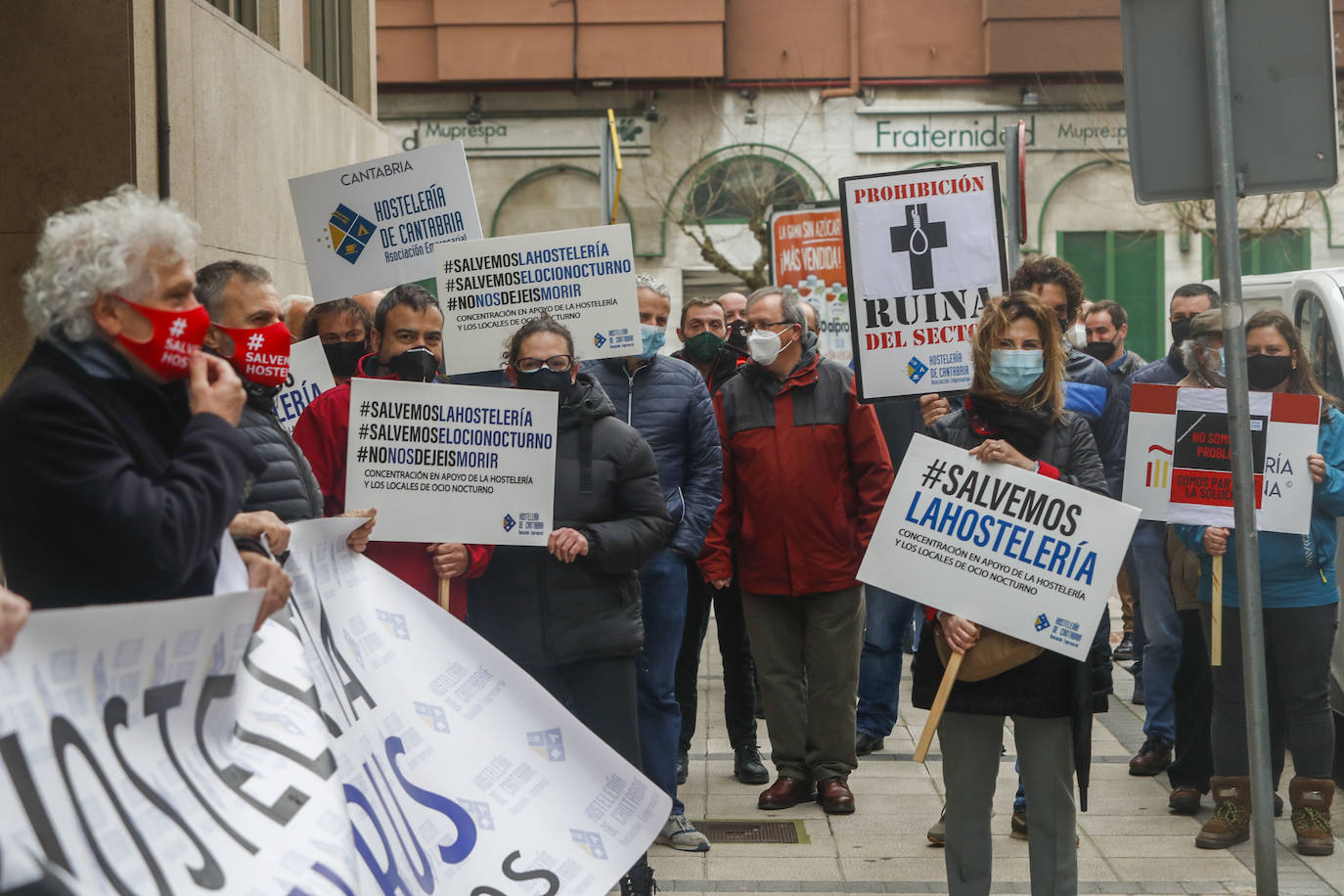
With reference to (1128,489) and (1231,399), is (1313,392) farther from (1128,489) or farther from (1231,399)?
(1231,399)

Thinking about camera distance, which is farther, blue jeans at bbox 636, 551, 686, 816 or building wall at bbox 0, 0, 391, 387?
building wall at bbox 0, 0, 391, 387

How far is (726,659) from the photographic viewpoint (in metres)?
7.61

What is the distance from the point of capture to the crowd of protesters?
9.56 ft

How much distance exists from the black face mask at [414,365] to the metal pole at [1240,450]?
256 centimetres

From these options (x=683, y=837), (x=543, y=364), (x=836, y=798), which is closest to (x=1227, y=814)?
(x=836, y=798)

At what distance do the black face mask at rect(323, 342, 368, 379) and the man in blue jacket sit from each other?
→ 976 millimetres

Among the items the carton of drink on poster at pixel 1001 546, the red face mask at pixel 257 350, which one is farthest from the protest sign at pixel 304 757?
the carton of drink on poster at pixel 1001 546

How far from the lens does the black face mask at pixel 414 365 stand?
5.18 metres

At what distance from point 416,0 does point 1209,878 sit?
2279 centimetres

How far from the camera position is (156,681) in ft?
9.06

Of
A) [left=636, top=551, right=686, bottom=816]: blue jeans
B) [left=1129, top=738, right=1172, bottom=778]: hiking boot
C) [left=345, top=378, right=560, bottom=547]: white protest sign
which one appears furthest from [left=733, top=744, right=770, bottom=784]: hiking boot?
[left=345, top=378, right=560, bottom=547]: white protest sign

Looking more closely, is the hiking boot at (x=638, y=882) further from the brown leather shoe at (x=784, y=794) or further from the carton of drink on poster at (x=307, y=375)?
the carton of drink on poster at (x=307, y=375)

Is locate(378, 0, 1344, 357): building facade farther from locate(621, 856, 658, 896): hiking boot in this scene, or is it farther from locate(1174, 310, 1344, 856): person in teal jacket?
locate(621, 856, 658, 896): hiking boot

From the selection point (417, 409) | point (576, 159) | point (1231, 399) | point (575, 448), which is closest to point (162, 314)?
point (417, 409)
